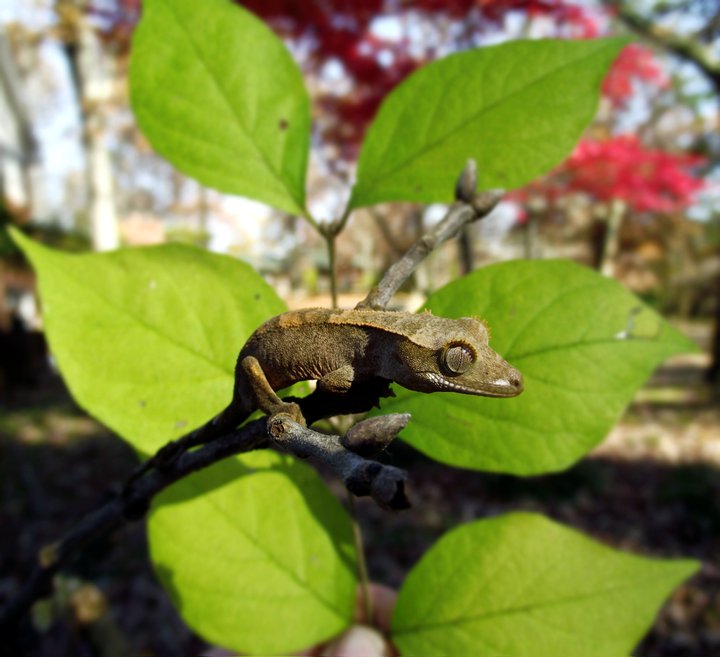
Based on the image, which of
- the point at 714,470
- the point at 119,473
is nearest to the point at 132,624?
the point at 119,473

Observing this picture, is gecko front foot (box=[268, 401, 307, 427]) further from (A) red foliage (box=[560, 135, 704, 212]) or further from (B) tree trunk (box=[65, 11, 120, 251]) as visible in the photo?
(B) tree trunk (box=[65, 11, 120, 251])

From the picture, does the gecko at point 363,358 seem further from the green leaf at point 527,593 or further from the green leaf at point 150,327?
the green leaf at point 527,593

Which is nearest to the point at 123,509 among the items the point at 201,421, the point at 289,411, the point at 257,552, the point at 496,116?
the point at 201,421

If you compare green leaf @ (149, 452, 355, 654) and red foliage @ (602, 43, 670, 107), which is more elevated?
red foliage @ (602, 43, 670, 107)

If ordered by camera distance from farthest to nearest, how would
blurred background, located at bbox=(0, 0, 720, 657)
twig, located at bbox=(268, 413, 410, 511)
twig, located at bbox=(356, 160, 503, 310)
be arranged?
blurred background, located at bbox=(0, 0, 720, 657) → twig, located at bbox=(356, 160, 503, 310) → twig, located at bbox=(268, 413, 410, 511)

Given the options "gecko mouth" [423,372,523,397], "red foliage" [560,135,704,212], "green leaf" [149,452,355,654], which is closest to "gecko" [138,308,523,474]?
"gecko mouth" [423,372,523,397]

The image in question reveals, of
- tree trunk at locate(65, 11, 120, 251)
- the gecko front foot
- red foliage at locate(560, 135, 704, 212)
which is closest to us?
the gecko front foot

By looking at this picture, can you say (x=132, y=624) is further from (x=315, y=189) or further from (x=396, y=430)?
(x=315, y=189)

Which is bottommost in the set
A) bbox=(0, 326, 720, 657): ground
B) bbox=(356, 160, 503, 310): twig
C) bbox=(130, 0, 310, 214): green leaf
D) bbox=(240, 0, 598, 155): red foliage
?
bbox=(0, 326, 720, 657): ground
